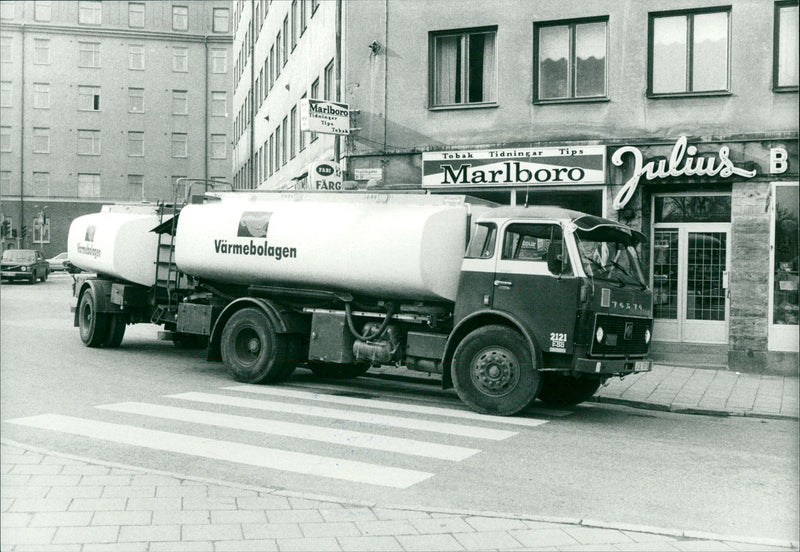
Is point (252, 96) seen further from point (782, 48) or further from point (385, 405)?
point (385, 405)

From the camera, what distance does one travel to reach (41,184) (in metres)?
59.5

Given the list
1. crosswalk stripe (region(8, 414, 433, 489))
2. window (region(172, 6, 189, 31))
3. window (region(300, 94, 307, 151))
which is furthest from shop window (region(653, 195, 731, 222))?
window (region(172, 6, 189, 31))

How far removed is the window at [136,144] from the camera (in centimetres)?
6234

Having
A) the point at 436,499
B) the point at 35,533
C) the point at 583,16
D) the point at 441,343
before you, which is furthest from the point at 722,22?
the point at 35,533

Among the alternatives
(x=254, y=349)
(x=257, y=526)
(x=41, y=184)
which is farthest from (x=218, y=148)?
(x=257, y=526)

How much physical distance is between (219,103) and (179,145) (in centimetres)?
430

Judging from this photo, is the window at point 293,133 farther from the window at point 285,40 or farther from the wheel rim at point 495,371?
the wheel rim at point 495,371

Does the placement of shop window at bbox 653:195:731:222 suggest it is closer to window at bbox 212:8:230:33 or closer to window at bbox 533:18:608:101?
window at bbox 533:18:608:101

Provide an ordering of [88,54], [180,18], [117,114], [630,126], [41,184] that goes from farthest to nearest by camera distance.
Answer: [117,114]
[41,184]
[180,18]
[88,54]
[630,126]

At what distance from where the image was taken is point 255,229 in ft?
Result: 37.9

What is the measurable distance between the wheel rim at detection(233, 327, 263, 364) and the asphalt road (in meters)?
0.52

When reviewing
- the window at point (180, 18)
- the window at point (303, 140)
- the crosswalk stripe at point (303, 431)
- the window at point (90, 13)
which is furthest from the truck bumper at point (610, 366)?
the window at point (180, 18)

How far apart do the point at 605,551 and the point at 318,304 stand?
Answer: 6.95 metres

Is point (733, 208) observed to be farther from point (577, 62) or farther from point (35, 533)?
point (35, 533)
